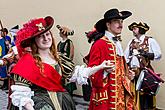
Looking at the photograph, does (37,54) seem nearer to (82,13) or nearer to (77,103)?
(77,103)

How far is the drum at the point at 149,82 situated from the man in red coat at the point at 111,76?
0.93 m

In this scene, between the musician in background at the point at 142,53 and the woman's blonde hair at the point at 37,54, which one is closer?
the woman's blonde hair at the point at 37,54

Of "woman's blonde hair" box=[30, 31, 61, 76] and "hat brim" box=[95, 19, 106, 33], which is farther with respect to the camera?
"hat brim" box=[95, 19, 106, 33]

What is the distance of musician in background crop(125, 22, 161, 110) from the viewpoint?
226 inches

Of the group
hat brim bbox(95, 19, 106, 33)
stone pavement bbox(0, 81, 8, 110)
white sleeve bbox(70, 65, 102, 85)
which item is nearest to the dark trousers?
hat brim bbox(95, 19, 106, 33)

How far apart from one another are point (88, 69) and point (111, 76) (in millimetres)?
604

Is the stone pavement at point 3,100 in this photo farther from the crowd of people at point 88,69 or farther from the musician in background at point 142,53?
the musician in background at point 142,53

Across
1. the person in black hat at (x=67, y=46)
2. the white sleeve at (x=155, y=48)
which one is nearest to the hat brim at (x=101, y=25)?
the white sleeve at (x=155, y=48)

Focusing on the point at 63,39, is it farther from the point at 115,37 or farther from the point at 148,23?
the point at 115,37

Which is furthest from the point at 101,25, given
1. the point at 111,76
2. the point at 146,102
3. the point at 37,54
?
the point at 146,102

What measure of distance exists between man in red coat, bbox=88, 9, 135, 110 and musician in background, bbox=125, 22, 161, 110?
5.32 feet

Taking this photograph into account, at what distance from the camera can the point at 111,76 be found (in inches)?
152

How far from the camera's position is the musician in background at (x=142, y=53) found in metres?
5.74

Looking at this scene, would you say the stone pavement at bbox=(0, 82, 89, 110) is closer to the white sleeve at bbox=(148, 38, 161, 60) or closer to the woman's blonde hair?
the white sleeve at bbox=(148, 38, 161, 60)
